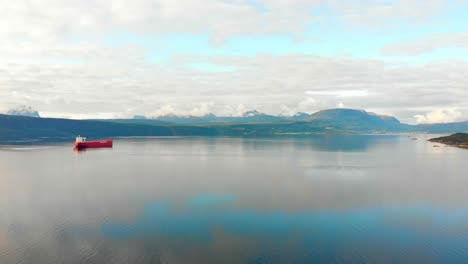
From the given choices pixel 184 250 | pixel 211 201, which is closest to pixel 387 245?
pixel 184 250

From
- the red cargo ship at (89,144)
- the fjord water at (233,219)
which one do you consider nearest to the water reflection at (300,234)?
the fjord water at (233,219)

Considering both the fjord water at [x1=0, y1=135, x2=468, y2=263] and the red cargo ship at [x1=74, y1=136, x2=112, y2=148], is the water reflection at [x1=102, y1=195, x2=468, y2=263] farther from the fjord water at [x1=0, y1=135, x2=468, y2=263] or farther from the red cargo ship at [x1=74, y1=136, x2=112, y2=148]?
the red cargo ship at [x1=74, y1=136, x2=112, y2=148]

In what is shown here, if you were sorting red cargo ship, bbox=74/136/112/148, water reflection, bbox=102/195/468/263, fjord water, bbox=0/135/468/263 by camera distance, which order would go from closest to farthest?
water reflection, bbox=102/195/468/263 → fjord water, bbox=0/135/468/263 → red cargo ship, bbox=74/136/112/148

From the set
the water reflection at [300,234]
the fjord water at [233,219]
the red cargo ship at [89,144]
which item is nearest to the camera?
the water reflection at [300,234]

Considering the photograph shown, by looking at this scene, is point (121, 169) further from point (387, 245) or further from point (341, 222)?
point (387, 245)

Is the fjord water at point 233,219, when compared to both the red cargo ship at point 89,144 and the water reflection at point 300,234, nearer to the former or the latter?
the water reflection at point 300,234

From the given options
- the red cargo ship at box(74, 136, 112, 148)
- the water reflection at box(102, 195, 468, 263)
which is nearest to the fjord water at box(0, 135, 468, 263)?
the water reflection at box(102, 195, 468, 263)

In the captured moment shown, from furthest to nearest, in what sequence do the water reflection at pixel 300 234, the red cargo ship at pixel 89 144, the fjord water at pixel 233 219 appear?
1. the red cargo ship at pixel 89 144
2. the fjord water at pixel 233 219
3. the water reflection at pixel 300 234

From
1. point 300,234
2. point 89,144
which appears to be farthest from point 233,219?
point 89,144

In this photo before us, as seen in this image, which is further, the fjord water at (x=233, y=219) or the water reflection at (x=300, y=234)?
the fjord water at (x=233, y=219)

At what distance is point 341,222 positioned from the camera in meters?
40.6

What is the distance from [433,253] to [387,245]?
13.3 ft

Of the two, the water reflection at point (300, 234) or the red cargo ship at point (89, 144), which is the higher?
the red cargo ship at point (89, 144)

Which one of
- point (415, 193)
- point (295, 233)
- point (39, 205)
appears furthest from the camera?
point (415, 193)
